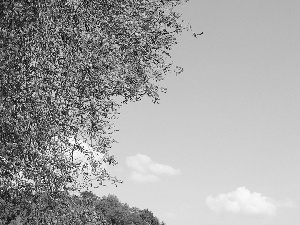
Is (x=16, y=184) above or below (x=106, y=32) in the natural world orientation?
below

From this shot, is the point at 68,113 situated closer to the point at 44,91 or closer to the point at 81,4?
the point at 44,91

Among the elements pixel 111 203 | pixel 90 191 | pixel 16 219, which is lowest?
pixel 16 219

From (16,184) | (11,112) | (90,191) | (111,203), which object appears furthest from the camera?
(111,203)

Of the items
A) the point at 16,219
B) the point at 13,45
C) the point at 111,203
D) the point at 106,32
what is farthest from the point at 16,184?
the point at 111,203

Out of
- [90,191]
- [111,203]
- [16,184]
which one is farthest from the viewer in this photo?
[111,203]

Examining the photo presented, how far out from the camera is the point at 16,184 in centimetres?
1366

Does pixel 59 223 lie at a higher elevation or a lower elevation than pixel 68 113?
lower

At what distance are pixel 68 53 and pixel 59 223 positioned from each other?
4487mm

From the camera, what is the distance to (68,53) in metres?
13.9

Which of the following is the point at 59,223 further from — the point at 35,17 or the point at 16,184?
the point at 35,17

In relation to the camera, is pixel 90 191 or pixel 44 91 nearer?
pixel 44 91

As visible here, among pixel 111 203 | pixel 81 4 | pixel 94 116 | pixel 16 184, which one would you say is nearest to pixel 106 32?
pixel 81 4

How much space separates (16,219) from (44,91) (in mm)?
3411

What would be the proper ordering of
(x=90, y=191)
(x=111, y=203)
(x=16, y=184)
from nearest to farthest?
1. (x=16, y=184)
2. (x=90, y=191)
3. (x=111, y=203)
